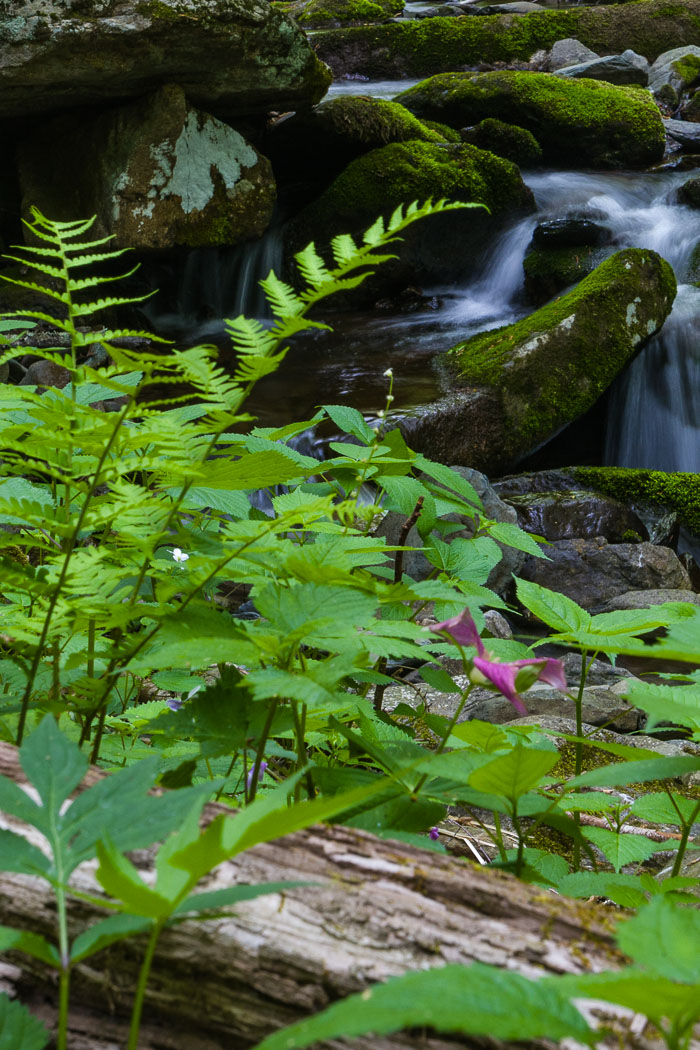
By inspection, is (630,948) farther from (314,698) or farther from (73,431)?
(73,431)

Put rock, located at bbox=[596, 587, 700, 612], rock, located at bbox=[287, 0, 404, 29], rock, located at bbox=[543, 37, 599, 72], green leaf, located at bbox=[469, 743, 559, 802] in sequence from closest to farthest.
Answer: green leaf, located at bbox=[469, 743, 559, 802] < rock, located at bbox=[596, 587, 700, 612] < rock, located at bbox=[543, 37, 599, 72] < rock, located at bbox=[287, 0, 404, 29]

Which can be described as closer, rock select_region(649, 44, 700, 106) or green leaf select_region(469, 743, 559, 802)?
green leaf select_region(469, 743, 559, 802)

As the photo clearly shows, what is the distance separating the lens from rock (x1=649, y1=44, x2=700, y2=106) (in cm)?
1339

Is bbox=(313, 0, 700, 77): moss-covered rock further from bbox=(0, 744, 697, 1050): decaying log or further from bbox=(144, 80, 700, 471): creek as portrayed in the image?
bbox=(0, 744, 697, 1050): decaying log

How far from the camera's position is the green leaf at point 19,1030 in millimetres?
583

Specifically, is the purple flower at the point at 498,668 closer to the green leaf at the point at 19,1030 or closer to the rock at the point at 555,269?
the green leaf at the point at 19,1030

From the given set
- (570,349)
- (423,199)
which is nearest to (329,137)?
(423,199)

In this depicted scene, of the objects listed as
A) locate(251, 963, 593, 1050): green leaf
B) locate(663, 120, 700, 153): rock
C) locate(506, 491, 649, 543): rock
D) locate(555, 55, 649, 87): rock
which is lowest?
locate(506, 491, 649, 543): rock

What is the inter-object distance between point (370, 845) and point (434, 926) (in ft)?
0.34

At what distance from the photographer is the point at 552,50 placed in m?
14.2

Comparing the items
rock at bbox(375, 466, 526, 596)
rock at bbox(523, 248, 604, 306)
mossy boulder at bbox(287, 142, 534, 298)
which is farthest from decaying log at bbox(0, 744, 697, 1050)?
mossy boulder at bbox(287, 142, 534, 298)

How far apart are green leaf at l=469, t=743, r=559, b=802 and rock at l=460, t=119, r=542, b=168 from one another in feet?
35.6

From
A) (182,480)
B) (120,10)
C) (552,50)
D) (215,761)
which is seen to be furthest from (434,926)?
(552,50)

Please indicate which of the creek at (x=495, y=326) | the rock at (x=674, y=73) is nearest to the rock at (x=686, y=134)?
the creek at (x=495, y=326)
